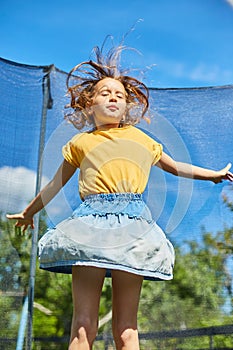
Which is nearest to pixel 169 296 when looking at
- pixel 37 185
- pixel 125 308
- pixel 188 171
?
pixel 37 185

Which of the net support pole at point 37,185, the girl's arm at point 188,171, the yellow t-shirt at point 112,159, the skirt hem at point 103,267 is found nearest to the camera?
the skirt hem at point 103,267

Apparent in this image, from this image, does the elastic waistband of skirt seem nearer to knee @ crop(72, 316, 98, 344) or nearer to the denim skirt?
the denim skirt

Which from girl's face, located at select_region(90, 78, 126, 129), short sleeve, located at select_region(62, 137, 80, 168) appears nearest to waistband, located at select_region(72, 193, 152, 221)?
short sleeve, located at select_region(62, 137, 80, 168)

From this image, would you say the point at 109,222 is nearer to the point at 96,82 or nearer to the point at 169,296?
the point at 96,82

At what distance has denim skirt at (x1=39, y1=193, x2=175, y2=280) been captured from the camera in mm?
1266

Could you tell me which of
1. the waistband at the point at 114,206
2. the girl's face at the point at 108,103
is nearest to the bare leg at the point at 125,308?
the waistband at the point at 114,206

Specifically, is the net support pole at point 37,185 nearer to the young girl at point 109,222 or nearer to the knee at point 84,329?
the young girl at point 109,222

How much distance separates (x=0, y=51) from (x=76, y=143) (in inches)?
50.9

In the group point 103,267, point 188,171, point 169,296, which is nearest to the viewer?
point 103,267

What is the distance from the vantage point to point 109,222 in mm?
1314

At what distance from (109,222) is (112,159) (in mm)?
163

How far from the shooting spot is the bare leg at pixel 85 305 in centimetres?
126

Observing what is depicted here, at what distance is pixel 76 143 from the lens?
1.43 m

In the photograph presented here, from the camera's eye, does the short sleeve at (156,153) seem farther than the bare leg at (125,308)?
Yes
